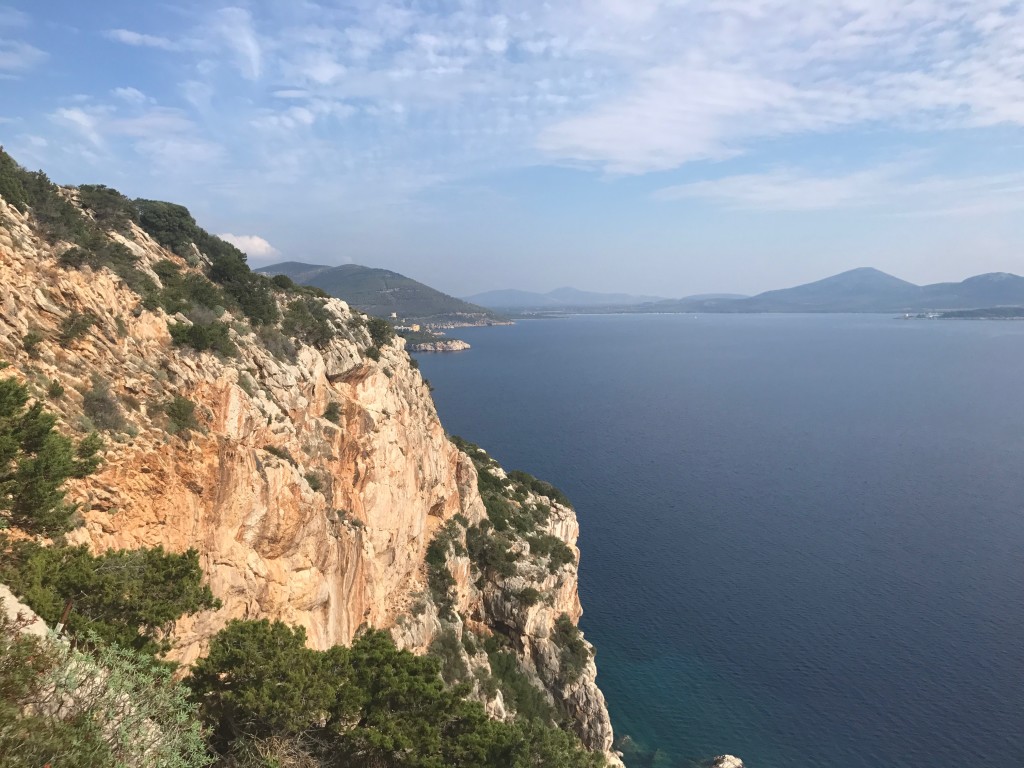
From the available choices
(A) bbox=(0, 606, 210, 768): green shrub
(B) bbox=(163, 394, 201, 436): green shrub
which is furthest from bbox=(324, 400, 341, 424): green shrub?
(A) bbox=(0, 606, 210, 768): green shrub

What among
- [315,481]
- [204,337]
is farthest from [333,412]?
[204,337]

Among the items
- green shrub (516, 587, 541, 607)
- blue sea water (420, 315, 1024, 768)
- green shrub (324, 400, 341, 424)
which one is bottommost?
blue sea water (420, 315, 1024, 768)

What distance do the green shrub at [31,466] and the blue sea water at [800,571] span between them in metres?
37.8

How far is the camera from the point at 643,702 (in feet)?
145

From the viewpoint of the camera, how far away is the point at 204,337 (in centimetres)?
2147

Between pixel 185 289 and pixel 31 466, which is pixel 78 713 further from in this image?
pixel 185 289

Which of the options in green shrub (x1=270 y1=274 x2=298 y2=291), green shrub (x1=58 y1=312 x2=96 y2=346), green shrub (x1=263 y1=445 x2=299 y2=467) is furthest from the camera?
green shrub (x1=270 y1=274 x2=298 y2=291)

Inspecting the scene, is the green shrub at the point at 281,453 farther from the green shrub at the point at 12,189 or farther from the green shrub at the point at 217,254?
the green shrub at the point at 12,189

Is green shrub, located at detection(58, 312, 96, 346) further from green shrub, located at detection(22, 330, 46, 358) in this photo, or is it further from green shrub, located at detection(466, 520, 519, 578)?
green shrub, located at detection(466, 520, 519, 578)

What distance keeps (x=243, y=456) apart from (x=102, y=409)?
412cm

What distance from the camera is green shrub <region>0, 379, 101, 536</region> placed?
1291 cm

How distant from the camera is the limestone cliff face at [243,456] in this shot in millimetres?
16562

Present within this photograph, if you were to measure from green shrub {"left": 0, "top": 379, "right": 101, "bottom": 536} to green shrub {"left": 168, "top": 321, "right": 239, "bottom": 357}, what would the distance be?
719cm

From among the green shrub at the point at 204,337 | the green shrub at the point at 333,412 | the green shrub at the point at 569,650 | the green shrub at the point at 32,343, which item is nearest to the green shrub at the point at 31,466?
the green shrub at the point at 32,343
